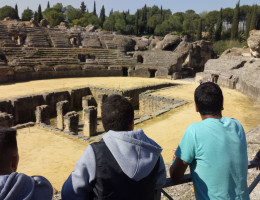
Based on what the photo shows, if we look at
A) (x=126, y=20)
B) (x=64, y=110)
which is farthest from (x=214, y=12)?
(x=64, y=110)

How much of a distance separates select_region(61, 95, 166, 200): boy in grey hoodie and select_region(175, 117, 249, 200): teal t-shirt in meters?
0.43

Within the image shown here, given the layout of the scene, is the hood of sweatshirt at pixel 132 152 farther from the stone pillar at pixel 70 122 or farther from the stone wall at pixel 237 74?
the stone wall at pixel 237 74

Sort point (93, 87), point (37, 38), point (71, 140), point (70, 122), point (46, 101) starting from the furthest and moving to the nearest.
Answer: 1. point (37, 38)
2. point (93, 87)
3. point (46, 101)
4. point (70, 122)
5. point (71, 140)

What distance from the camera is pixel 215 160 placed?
2.15 metres

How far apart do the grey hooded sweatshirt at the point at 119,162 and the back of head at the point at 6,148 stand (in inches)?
17.8

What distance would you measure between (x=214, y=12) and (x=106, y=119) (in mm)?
64666

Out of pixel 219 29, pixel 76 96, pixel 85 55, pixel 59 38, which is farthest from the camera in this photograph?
pixel 219 29

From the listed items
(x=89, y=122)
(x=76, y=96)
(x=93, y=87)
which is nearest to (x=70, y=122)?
(x=89, y=122)

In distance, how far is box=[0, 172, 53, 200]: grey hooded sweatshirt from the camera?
5.28 ft

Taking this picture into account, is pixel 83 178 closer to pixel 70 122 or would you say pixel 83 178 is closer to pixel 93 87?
pixel 70 122

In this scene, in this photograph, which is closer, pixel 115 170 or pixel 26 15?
Answer: pixel 115 170

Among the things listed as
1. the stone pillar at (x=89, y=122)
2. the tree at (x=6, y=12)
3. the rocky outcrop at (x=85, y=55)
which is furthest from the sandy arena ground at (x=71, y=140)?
the tree at (x=6, y=12)

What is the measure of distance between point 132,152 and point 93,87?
1748 centimetres

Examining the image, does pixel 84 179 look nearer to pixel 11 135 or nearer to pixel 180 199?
pixel 11 135
